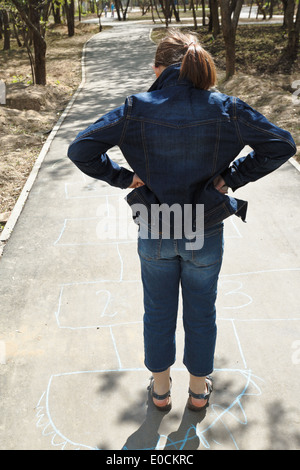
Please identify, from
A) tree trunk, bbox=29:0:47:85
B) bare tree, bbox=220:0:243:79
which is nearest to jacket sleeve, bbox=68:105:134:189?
bare tree, bbox=220:0:243:79

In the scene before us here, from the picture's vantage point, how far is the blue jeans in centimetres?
230

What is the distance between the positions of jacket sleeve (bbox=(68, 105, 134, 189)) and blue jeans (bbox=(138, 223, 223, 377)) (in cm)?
37

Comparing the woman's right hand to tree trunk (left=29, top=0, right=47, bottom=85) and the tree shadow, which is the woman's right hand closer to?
the tree shadow

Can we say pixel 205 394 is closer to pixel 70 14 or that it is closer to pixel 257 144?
pixel 257 144

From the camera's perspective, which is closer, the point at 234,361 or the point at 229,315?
the point at 234,361

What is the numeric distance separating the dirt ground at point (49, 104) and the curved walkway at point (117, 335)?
122cm

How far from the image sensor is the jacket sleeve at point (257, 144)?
2.03 metres

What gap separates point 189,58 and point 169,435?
206 cm

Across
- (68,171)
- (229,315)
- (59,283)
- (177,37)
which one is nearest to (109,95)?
(68,171)

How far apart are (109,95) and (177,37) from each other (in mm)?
10125

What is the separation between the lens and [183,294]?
249 centimetres

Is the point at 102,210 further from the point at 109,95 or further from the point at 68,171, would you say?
the point at 109,95

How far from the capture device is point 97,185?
Result: 623 cm

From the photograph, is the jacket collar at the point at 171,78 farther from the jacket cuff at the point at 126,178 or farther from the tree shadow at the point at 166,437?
the tree shadow at the point at 166,437
